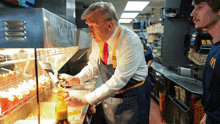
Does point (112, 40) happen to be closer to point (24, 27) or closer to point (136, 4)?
point (24, 27)

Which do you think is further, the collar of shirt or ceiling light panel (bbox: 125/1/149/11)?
ceiling light panel (bbox: 125/1/149/11)

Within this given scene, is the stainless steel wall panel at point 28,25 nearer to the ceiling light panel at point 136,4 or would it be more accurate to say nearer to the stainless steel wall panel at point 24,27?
the stainless steel wall panel at point 24,27

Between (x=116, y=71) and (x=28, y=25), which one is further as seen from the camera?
(x=116, y=71)

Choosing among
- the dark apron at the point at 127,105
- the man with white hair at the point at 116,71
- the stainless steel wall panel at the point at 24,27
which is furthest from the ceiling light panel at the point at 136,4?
the stainless steel wall panel at the point at 24,27

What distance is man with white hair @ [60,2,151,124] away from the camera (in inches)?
51.9

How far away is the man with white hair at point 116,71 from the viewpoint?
4.32ft

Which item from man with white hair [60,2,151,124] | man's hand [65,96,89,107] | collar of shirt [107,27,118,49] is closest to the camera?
man's hand [65,96,89,107]

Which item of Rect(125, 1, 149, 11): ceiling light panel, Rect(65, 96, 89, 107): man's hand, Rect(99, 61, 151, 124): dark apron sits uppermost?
Rect(125, 1, 149, 11): ceiling light panel

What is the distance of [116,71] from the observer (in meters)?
1.39

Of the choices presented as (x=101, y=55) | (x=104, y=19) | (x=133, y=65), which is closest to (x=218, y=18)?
(x=133, y=65)

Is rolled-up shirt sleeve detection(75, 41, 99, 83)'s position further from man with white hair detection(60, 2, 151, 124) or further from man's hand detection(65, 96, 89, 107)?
man's hand detection(65, 96, 89, 107)

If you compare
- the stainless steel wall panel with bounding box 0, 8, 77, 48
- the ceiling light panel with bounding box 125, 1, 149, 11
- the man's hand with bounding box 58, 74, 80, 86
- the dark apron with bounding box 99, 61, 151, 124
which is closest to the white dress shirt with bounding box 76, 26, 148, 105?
the dark apron with bounding box 99, 61, 151, 124

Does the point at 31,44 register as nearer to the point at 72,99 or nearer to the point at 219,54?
the point at 72,99

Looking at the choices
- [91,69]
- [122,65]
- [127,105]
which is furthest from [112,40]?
[127,105]
